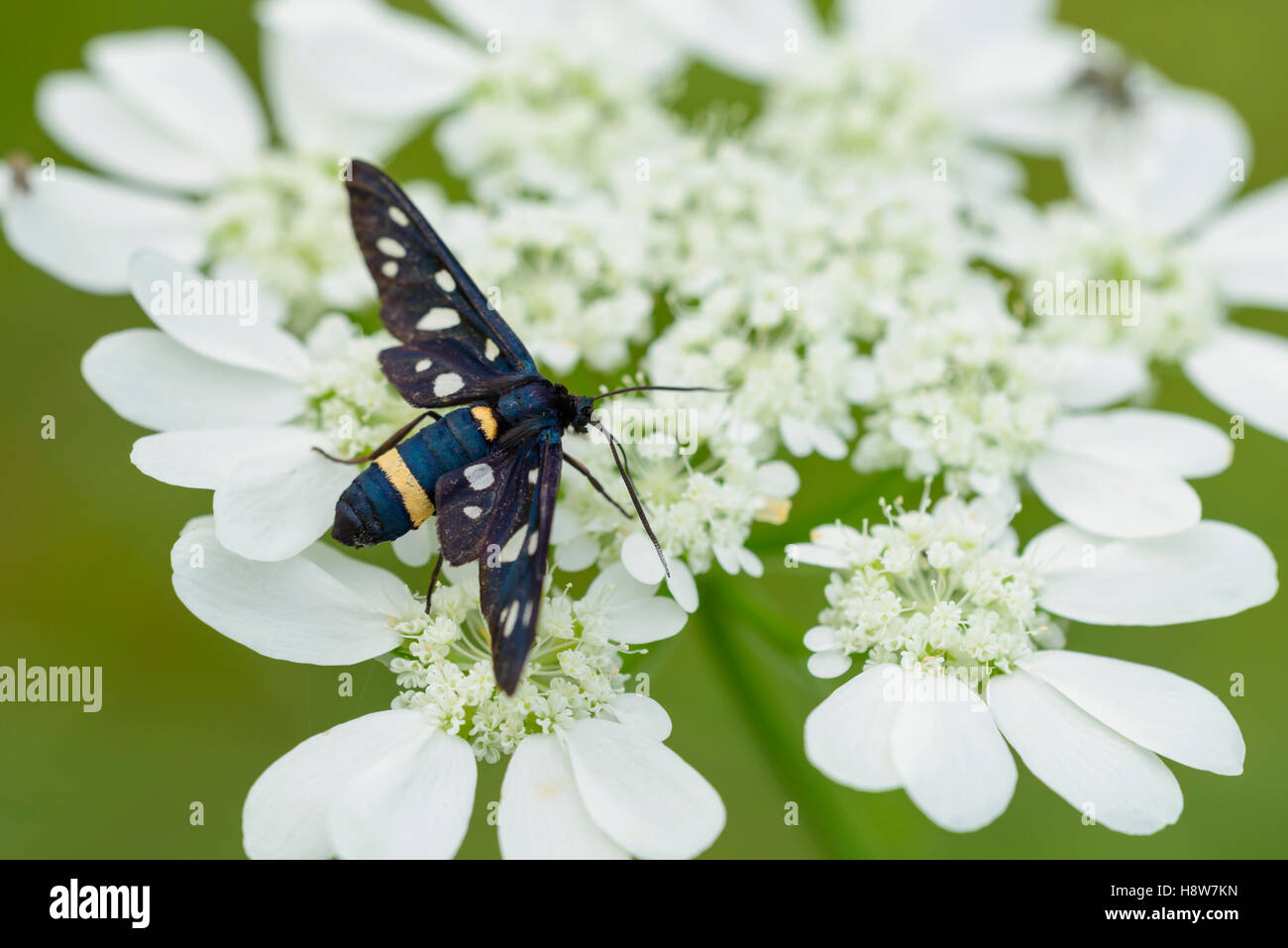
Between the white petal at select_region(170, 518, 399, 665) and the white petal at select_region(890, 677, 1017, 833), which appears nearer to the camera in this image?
the white petal at select_region(890, 677, 1017, 833)

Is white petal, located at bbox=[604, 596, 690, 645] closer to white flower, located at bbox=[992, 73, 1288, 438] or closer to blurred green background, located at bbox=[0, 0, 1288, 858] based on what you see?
blurred green background, located at bbox=[0, 0, 1288, 858]

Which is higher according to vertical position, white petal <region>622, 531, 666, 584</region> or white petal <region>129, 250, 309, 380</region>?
white petal <region>129, 250, 309, 380</region>

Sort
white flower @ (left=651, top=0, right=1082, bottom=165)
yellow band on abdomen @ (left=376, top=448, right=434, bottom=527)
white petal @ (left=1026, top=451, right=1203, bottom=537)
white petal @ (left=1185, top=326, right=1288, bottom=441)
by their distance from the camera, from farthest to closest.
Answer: white flower @ (left=651, top=0, right=1082, bottom=165), white petal @ (left=1185, top=326, right=1288, bottom=441), white petal @ (left=1026, top=451, right=1203, bottom=537), yellow band on abdomen @ (left=376, top=448, right=434, bottom=527)

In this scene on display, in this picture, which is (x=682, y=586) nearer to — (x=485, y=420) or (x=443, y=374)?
(x=485, y=420)

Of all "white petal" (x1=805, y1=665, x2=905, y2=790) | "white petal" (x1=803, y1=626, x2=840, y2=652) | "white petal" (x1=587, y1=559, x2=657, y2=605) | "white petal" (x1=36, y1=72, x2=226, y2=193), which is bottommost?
"white petal" (x1=805, y1=665, x2=905, y2=790)

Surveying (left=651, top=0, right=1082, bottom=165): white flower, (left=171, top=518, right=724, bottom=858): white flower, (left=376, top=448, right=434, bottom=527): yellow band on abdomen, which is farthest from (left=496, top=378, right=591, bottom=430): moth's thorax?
(left=651, top=0, right=1082, bottom=165): white flower

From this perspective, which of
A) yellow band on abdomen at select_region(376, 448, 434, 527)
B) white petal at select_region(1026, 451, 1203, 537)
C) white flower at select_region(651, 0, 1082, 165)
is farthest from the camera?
white flower at select_region(651, 0, 1082, 165)

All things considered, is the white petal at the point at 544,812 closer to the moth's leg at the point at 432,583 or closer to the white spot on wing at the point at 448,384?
the moth's leg at the point at 432,583
